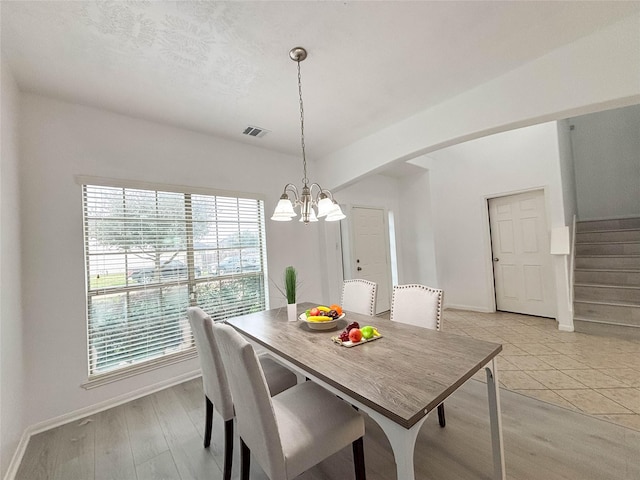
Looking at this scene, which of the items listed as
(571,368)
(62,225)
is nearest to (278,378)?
(62,225)

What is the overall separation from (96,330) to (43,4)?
227 centimetres

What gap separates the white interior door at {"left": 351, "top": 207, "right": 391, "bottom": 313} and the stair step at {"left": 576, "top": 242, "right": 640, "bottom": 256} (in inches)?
118

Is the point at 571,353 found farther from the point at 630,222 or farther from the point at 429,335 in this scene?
the point at 630,222

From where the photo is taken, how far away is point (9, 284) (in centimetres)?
172

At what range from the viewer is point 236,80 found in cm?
204

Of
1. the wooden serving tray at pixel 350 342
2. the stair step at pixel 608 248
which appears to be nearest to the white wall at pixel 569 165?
the stair step at pixel 608 248

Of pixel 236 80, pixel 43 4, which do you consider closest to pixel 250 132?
pixel 236 80

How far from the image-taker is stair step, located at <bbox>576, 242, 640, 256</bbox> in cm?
371

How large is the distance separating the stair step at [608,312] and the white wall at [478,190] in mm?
1117

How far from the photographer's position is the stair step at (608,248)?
3.71 metres

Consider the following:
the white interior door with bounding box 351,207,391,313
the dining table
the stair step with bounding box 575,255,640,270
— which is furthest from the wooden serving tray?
the stair step with bounding box 575,255,640,270

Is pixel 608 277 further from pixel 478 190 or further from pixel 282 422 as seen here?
pixel 282 422

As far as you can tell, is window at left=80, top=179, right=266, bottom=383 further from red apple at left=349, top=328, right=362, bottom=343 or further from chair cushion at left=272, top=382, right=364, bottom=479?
red apple at left=349, top=328, right=362, bottom=343

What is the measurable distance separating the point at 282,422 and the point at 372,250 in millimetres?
3755
